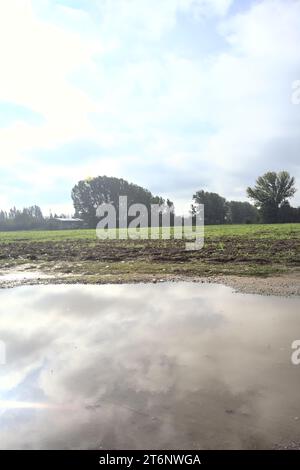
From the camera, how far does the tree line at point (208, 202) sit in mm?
73044

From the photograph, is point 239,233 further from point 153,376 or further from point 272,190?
point 272,190

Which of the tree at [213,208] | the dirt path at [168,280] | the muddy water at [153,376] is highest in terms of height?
the tree at [213,208]

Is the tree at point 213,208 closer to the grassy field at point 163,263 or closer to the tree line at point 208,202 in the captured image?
the tree line at point 208,202

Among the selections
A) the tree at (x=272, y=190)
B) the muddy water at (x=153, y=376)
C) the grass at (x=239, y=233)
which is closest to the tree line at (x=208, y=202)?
the tree at (x=272, y=190)

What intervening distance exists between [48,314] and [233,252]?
9504mm

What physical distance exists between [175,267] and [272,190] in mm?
68208

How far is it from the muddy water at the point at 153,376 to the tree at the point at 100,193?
8677 centimetres

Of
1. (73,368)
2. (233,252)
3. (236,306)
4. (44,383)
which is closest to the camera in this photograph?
(44,383)

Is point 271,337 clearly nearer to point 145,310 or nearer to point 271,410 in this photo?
point 271,410

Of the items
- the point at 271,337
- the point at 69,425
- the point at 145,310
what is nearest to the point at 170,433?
the point at 69,425

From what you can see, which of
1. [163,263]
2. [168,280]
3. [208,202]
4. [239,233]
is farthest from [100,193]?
[168,280]

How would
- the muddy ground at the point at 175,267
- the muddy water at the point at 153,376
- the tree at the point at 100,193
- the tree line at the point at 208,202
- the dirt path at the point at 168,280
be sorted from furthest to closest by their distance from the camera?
the tree at the point at 100,193 < the tree line at the point at 208,202 < the muddy ground at the point at 175,267 < the dirt path at the point at 168,280 < the muddy water at the point at 153,376

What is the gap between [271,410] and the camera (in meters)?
3.70

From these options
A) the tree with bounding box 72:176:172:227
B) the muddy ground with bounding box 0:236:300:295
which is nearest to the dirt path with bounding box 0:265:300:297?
the muddy ground with bounding box 0:236:300:295
